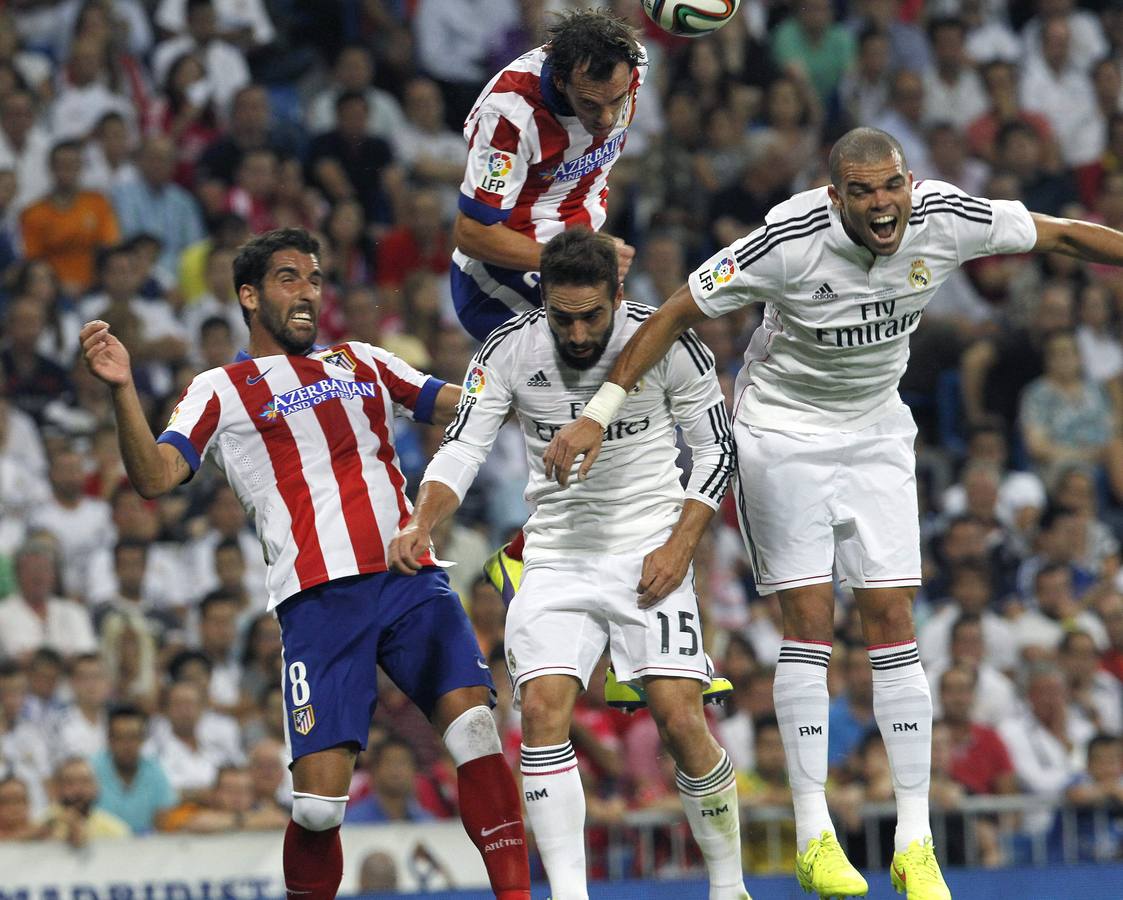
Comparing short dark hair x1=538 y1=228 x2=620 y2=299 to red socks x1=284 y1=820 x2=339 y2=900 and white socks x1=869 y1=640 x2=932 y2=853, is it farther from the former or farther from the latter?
red socks x1=284 y1=820 x2=339 y2=900

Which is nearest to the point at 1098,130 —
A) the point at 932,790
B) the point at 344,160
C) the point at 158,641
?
the point at 344,160

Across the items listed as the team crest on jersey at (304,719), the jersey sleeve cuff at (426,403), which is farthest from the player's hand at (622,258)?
the team crest on jersey at (304,719)

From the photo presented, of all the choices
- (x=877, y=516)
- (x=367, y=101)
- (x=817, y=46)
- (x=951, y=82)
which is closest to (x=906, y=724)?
(x=877, y=516)

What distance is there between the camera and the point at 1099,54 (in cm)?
1582

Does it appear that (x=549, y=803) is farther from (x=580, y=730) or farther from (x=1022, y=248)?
(x=580, y=730)

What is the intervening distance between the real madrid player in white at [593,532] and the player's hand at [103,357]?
111 cm

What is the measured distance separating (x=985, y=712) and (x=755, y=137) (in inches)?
199

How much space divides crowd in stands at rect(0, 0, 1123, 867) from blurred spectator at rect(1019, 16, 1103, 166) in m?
0.03

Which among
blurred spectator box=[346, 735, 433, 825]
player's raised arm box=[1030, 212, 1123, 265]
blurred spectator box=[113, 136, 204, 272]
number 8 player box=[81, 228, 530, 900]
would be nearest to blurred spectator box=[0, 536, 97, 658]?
blurred spectator box=[346, 735, 433, 825]

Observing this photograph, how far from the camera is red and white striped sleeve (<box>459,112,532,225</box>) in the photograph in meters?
7.71

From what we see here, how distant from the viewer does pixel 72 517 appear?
11.7 m

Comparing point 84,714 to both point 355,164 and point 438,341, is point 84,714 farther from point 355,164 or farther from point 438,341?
point 355,164

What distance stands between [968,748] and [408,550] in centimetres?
515

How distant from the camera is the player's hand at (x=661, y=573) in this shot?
7.01m
